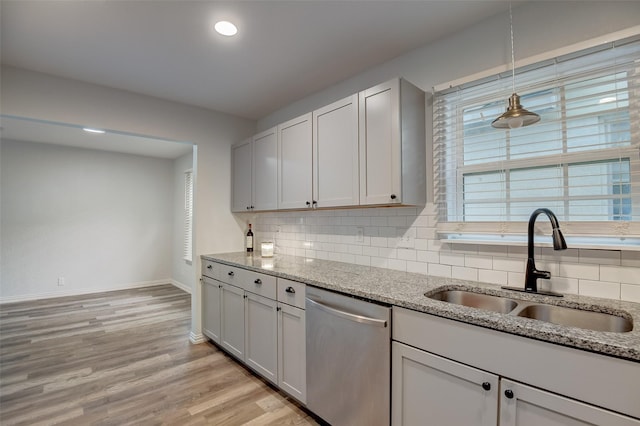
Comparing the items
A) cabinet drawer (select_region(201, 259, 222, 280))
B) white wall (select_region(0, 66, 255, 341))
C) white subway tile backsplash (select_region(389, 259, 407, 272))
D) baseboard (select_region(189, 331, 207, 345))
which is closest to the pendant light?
white subway tile backsplash (select_region(389, 259, 407, 272))

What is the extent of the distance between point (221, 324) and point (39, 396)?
4.56 ft

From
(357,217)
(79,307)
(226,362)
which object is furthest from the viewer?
(79,307)

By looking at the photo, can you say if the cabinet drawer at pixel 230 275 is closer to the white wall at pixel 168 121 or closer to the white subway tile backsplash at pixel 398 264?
the white wall at pixel 168 121

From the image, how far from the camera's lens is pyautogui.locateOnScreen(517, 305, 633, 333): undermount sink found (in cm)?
129

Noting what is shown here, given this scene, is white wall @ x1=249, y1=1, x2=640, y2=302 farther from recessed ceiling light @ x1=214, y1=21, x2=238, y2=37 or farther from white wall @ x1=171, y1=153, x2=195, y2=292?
white wall @ x1=171, y1=153, x2=195, y2=292

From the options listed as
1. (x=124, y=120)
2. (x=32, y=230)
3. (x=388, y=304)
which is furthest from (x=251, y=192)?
(x=32, y=230)

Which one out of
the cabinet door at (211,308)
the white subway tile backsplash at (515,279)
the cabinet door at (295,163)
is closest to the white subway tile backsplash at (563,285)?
the white subway tile backsplash at (515,279)

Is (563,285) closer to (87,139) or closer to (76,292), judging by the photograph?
(87,139)

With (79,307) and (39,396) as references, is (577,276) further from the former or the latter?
(79,307)

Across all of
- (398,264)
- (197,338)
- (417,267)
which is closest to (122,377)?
(197,338)

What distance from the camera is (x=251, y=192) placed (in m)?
3.29

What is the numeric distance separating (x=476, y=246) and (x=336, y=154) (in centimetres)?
118

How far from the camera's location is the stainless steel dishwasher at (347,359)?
5.11 feet

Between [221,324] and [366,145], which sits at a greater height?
[366,145]
